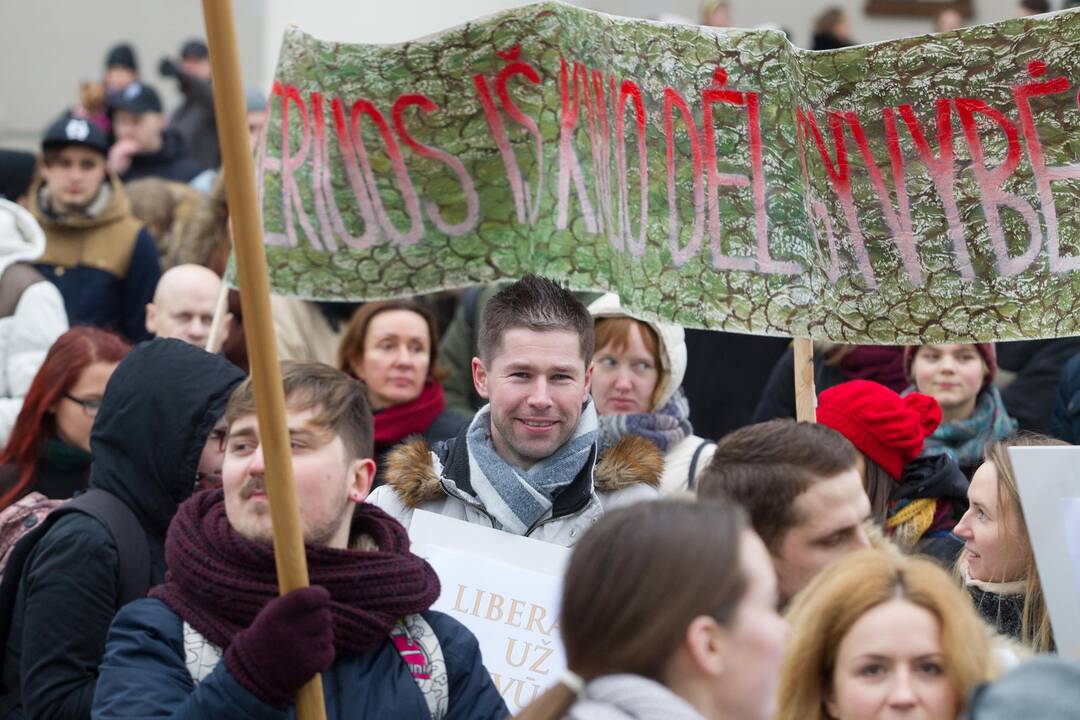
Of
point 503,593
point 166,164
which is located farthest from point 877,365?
point 166,164

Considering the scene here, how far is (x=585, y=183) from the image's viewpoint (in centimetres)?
512

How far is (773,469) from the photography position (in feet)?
12.9

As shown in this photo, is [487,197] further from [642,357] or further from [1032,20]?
[1032,20]

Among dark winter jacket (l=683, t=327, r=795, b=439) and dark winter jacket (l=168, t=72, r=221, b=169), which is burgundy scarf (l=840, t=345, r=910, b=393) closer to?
dark winter jacket (l=683, t=327, r=795, b=439)

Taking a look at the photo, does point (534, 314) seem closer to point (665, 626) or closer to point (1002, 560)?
point (1002, 560)

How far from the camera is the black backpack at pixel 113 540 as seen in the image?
429 cm

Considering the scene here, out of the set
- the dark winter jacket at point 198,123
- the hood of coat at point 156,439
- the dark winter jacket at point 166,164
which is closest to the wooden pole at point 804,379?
the hood of coat at point 156,439

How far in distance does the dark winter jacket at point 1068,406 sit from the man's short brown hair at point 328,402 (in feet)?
10.1

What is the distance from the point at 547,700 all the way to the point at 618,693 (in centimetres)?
15

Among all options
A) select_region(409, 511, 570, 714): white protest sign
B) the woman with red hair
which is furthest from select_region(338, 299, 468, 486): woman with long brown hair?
select_region(409, 511, 570, 714): white protest sign

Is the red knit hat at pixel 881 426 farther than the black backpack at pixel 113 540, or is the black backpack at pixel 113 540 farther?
the red knit hat at pixel 881 426

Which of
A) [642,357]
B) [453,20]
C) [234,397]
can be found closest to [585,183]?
[642,357]

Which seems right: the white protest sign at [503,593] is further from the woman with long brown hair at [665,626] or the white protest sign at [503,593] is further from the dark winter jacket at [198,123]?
the dark winter jacket at [198,123]

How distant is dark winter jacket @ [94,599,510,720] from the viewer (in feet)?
11.6
